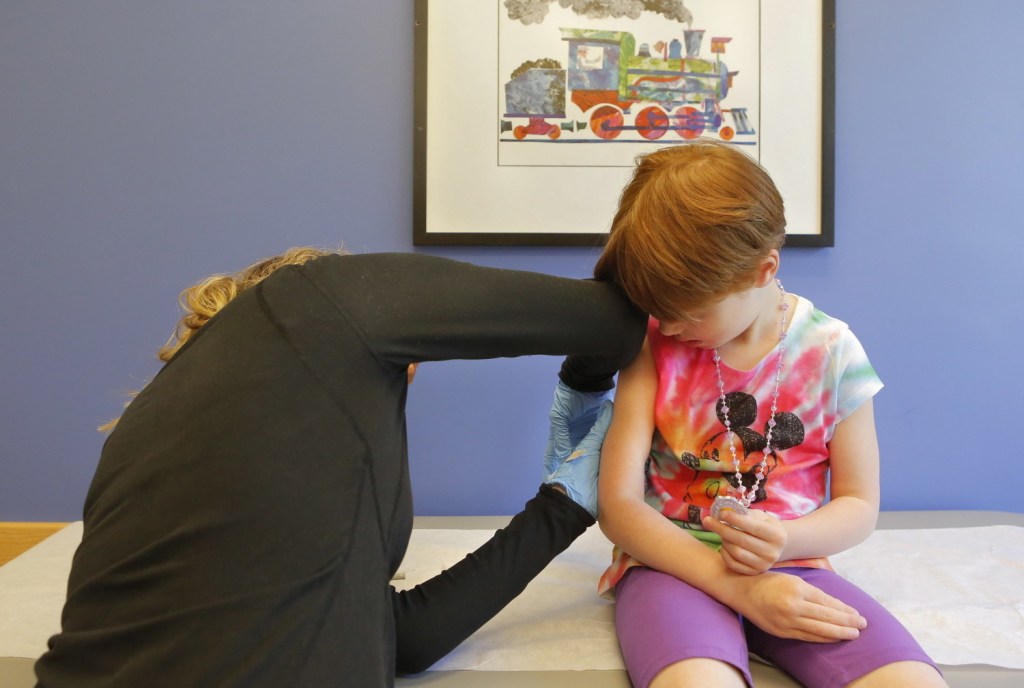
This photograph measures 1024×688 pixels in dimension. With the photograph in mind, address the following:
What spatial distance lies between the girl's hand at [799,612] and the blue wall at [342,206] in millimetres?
616

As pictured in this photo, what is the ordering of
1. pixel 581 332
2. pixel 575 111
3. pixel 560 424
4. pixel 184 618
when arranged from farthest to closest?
pixel 575 111
pixel 560 424
pixel 581 332
pixel 184 618

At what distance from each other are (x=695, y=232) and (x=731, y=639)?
1.31ft

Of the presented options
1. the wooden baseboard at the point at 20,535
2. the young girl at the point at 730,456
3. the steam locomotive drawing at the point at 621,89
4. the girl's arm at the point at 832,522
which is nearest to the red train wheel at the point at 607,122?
the steam locomotive drawing at the point at 621,89

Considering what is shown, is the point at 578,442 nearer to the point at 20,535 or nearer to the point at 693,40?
the point at 693,40

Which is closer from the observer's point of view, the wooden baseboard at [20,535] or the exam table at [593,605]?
the exam table at [593,605]

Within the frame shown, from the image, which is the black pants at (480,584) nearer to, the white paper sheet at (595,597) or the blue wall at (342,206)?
the white paper sheet at (595,597)

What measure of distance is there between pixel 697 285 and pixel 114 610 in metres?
0.59

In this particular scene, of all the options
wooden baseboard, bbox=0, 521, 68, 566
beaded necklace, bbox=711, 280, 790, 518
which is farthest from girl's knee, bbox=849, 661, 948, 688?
wooden baseboard, bbox=0, 521, 68, 566

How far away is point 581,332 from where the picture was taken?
0.72m

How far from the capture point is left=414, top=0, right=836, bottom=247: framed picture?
4.02ft

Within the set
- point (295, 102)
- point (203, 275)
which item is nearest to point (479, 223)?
point (295, 102)

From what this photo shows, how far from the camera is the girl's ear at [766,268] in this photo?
0.76m

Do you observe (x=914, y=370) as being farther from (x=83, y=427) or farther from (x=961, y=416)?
(x=83, y=427)

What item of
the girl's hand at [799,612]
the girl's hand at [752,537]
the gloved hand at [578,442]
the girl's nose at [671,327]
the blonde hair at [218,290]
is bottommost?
the girl's hand at [799,612]
